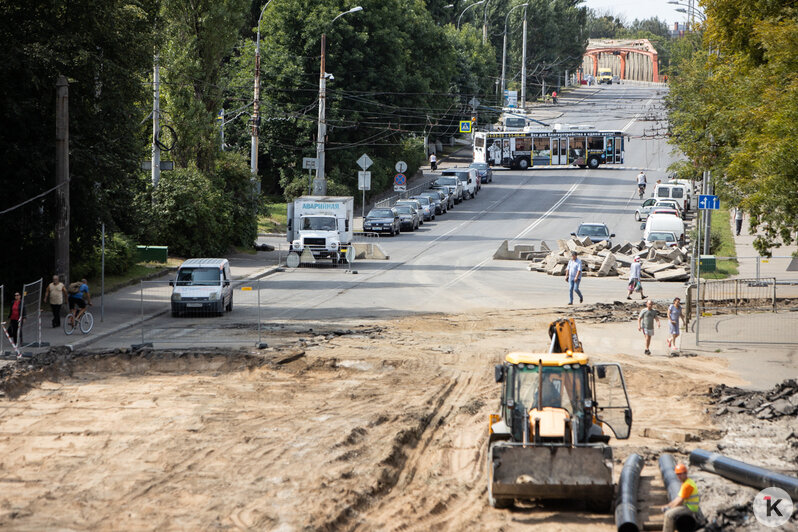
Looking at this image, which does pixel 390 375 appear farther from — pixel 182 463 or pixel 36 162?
pixel 36 162

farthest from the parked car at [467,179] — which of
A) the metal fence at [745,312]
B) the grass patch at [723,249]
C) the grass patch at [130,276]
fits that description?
the metal fence at [745,312]

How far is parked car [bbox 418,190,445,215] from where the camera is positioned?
6519 cm

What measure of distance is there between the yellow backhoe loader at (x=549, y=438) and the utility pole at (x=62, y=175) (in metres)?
18.1

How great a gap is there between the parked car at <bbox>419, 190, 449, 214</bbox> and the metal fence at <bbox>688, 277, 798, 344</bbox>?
33259 mm

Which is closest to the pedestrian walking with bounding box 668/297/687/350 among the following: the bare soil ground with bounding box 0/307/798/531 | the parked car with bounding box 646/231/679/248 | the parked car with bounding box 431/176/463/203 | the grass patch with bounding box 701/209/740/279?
the bare soil ground with bounding box 0/307/798/531

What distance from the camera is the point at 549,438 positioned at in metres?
A: 13.5

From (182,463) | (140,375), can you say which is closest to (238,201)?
(140,375)

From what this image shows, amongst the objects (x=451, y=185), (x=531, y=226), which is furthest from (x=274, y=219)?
(x=531, y=226)

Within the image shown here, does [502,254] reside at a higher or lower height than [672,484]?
higher

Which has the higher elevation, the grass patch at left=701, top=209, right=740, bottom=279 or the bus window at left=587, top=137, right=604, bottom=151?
the bus window at left=587, top=137, right=604, bottom=151

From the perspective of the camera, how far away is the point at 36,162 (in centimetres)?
2989

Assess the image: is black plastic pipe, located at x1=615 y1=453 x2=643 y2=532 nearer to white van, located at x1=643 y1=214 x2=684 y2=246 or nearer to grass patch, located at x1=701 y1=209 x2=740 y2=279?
grass patch, located at x1=701 y1=209 x2=740 y2=279

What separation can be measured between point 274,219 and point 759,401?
147 feet

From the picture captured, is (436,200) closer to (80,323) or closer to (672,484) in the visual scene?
(80,323)
